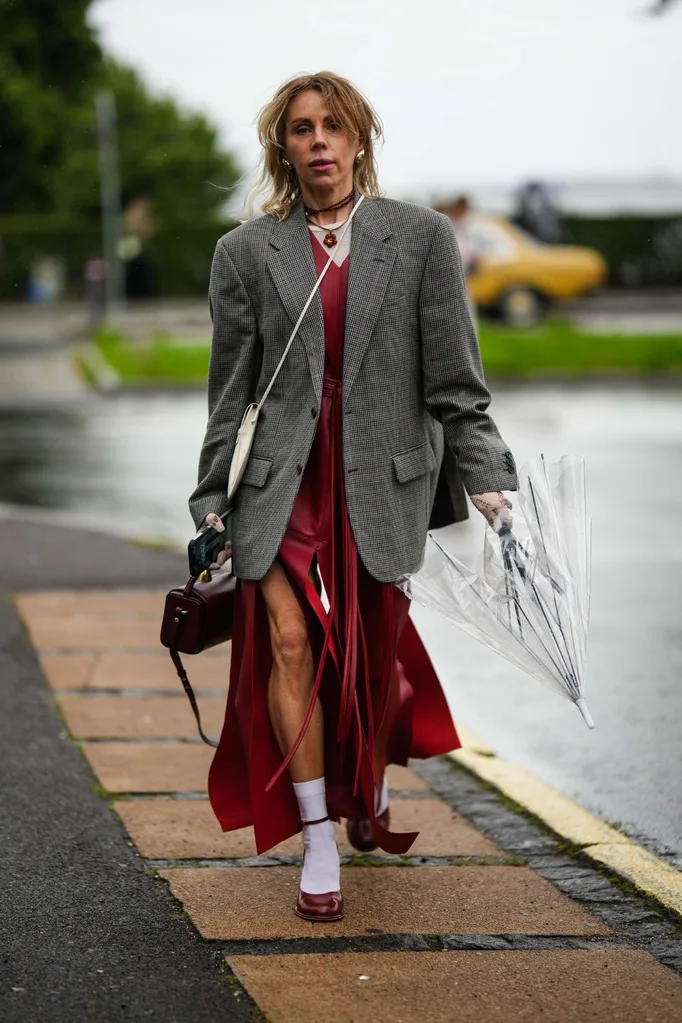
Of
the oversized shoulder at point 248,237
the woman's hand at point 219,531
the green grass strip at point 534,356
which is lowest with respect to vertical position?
the green grass strip at point 534,356

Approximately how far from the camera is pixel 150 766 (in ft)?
15.4

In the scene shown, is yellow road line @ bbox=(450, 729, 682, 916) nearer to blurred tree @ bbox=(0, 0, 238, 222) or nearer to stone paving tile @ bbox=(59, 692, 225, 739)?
stone paving tile @ bbox=(59, 692, 225, 739)

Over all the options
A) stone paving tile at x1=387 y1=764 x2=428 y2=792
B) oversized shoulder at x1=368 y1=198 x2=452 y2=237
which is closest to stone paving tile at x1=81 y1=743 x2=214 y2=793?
stone paving tile at x1=387 y1=764 x2=428 y2=792

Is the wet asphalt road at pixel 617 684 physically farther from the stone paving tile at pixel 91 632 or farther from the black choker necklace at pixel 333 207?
the black choker necklace at pixel 333 207

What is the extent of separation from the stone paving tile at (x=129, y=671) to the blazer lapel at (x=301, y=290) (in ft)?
7.52

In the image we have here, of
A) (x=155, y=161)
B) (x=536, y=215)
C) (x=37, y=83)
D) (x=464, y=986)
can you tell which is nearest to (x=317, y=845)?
(x=464, y=986)

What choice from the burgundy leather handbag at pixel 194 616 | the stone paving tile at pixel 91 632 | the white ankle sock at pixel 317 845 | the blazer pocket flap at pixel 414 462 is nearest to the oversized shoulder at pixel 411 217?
the blazer pocket flap at pixel 414 462

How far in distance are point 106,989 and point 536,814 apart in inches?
63.5

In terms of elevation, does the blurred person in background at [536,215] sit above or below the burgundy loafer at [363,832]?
below

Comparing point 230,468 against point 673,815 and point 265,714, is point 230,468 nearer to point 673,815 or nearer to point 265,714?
point 265,714

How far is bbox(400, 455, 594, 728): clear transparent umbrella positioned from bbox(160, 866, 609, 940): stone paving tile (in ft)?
1.81

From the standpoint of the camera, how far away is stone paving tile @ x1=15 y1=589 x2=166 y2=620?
670 centimetres

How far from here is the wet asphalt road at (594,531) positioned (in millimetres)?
4879

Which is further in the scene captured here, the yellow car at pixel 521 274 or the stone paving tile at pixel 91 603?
the yellow car at pixel 521 274
